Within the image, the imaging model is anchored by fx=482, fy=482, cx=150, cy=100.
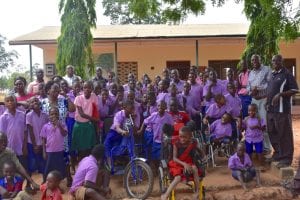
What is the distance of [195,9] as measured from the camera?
643 centimetres

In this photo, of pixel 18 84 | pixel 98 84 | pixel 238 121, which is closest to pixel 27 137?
pixel 18 84

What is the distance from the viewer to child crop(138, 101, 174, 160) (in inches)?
292

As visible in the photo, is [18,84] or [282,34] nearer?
[282,34]

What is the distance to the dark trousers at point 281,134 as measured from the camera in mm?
7746

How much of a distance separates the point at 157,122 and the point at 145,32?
1067cm

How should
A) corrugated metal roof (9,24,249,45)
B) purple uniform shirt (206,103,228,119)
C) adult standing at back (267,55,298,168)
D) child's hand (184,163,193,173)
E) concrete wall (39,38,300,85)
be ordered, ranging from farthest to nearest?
concrete wall (39,38,300,85)
corrugated metal roof (9,24,249,45)
purple uniform shirt (206,103,228,119)
adult standing at back (267,55,298,168)
child's hand (184,163,193,173)

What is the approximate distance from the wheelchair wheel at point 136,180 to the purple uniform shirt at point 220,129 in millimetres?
1791

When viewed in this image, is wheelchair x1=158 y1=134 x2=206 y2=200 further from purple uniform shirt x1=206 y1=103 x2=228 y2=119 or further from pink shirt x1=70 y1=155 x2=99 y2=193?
purple uniform shirt x1=206 y1=103 x2=228 y2=119

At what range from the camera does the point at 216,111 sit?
27.5 feet

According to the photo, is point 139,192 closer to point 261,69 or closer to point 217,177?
point 217,177

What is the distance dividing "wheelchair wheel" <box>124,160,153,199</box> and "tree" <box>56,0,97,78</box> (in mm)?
7168

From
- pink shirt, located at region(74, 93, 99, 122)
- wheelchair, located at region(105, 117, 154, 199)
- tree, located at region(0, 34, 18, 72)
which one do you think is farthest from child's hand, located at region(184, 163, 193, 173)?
tree, located at region(0, 34, 18, 72)

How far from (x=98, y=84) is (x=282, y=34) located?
337 cm

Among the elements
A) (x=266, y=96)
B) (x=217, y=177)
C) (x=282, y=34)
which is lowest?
(x=217, y=177)
